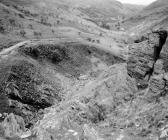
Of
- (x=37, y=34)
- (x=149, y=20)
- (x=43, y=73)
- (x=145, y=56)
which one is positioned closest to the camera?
(x=145, y=56)

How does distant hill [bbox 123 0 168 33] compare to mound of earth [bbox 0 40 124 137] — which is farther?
distant hill [bbox 123 0 168 33]

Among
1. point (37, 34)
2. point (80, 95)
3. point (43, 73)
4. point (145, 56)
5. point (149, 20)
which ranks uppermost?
point (149, 20)

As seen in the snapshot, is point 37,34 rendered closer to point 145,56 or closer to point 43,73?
point 43,73

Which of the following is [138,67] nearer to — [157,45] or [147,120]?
[157,45]

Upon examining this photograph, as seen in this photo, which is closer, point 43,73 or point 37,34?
point 43,73

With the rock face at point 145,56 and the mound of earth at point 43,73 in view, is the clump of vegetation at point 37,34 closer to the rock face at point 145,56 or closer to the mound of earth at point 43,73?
the mound of earth at point 43,73

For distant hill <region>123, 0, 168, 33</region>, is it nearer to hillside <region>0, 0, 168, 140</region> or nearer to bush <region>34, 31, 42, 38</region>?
bush <region>34, 31, 42, 38</region>

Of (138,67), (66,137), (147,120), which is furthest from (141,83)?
(66,137)

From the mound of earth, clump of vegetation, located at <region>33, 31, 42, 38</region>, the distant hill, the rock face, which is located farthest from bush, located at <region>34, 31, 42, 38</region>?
the distant hill

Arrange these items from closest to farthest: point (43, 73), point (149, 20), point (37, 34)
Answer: point (43, 73) < point (37, 34) < point (149, 20)

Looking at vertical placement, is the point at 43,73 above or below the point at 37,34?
below

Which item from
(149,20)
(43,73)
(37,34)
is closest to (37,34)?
(37,34)
